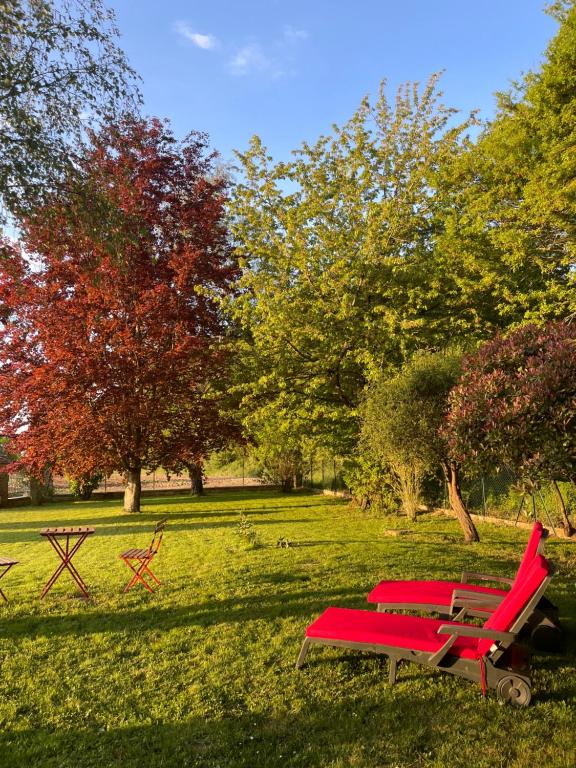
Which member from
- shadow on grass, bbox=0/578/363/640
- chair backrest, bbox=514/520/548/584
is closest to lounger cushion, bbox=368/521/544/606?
chair backrest, bbox=514/520/548/584

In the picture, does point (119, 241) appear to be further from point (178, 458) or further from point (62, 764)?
point (178, 458)

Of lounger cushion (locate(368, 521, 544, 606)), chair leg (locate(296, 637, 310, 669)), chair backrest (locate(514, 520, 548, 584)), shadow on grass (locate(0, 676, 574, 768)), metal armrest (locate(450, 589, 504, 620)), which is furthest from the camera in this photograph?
lounger cushion (locate(368, 521, 544, 606))

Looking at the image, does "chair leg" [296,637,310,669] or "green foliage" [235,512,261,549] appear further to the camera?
"green foliage" [235,512,261,549]

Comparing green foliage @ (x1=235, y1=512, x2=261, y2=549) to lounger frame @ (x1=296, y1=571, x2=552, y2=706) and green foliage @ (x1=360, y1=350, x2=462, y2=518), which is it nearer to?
green foliage @ (x1=360, y1=350, x2=462, y2=518)

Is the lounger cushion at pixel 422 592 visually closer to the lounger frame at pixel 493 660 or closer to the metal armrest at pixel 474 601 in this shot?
the metal armrest at pixel 474 601

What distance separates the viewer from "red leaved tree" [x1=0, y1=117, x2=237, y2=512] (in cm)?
1498

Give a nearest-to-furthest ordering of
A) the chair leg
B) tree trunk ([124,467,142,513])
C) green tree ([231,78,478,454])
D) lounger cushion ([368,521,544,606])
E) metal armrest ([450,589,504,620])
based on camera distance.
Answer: the chair leg < metal armrest ([450,589,504,620]) < lounger cushion ([368,521,544,606]) < green tree ([231,78,478,454]) < tree trunk ([124,467,142,513])

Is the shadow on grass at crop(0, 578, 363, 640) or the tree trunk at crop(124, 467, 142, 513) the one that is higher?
the tree trunk at crop(124, 467, 142, 513)

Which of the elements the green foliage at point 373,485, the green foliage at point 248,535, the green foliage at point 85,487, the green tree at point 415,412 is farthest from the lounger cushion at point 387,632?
the green foliage at point 85,487

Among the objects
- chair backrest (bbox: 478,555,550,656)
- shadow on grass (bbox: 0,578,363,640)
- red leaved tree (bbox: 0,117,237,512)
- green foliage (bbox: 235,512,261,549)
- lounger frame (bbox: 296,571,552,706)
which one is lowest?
shadow on grass (bbox: 0,578,363,640)

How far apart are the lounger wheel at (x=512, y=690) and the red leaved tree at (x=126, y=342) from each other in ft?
40.9

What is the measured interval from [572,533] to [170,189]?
15.5 metres

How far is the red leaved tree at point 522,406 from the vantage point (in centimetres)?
523

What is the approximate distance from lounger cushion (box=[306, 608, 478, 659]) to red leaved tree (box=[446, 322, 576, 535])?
2.11m
